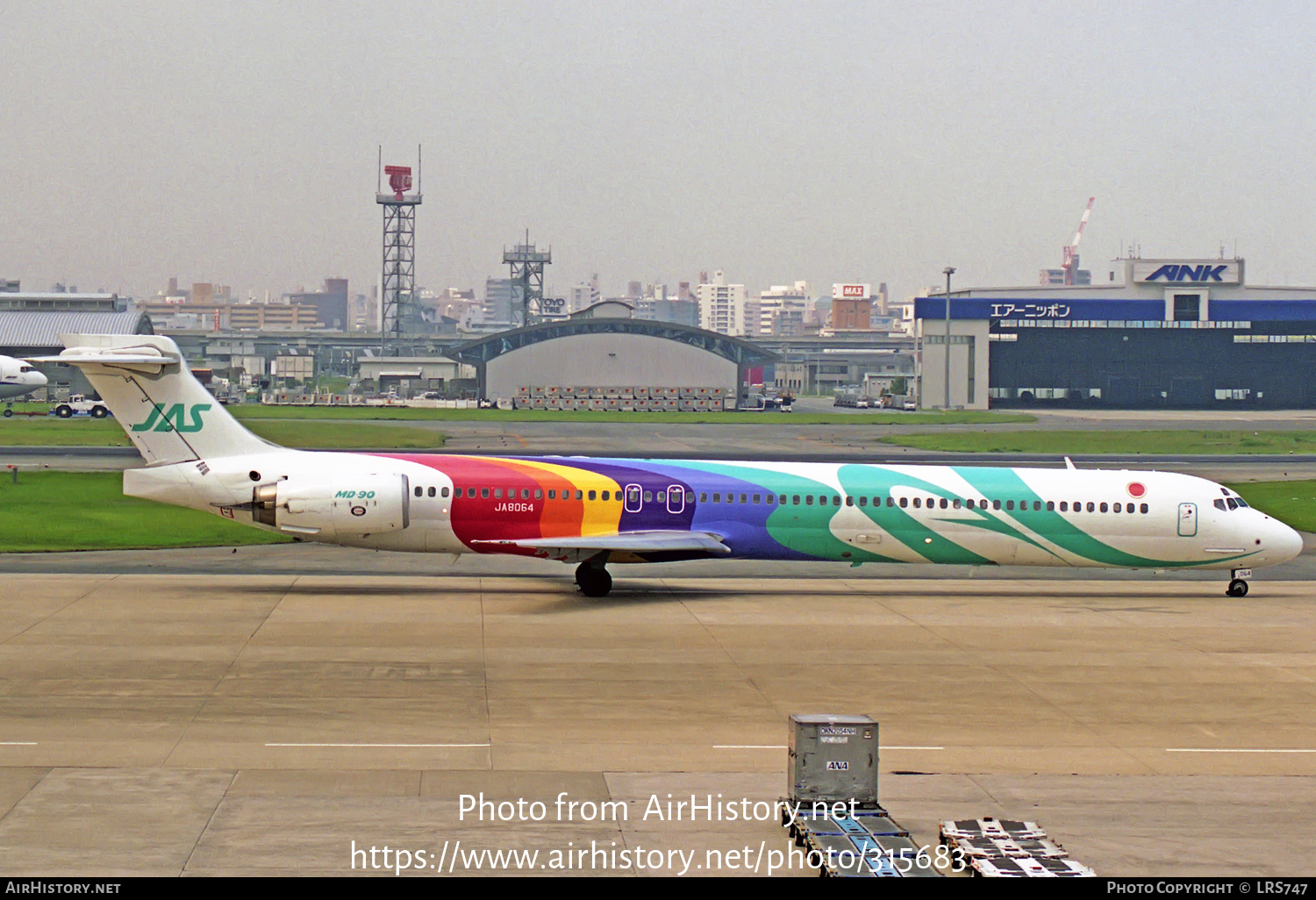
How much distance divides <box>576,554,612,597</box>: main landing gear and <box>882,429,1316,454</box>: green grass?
159ft

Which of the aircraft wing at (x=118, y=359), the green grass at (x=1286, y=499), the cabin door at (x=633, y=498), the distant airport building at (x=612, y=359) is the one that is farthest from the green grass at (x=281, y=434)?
the distant airport building at (x=612, y=359)

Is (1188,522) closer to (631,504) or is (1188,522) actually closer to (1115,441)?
(631,504)

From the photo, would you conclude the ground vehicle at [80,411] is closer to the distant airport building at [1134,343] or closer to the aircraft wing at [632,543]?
the aircraft wing at [632,543]

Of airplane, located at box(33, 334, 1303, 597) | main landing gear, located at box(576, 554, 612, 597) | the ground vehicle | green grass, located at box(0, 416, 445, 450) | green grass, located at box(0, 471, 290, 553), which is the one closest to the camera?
airplane, located at box(33, 334, 1303, 597)

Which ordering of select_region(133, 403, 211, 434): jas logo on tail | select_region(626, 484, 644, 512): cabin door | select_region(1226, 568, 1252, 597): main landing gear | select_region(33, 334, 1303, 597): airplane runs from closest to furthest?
select_region(33, 334, 1303, 597): airplane
select_region(133, 403, 211, 434): jas logo on tail
select_region(626, 484, 644, 512): cabin door
select_region(1226, 568, 1252, 597): main landing gear

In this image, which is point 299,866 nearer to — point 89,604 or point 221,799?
point 221,799

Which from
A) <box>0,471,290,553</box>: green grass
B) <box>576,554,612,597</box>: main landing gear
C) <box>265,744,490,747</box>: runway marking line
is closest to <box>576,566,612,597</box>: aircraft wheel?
<box>576,554,612,597</box>: main landing gear

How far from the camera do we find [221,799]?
49.3ft

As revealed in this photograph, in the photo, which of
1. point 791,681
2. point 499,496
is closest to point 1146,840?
point 791,681

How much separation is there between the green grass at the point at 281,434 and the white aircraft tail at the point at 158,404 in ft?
130

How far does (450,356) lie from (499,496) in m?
126

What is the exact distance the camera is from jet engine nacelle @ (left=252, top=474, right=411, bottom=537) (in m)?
30.2

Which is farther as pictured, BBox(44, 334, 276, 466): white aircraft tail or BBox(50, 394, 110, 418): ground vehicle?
BBox(50, 394, 110, 418): ground vehicle

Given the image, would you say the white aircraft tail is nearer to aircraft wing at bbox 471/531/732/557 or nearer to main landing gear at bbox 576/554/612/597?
aircraft wing at bbox 471/531/732/557
